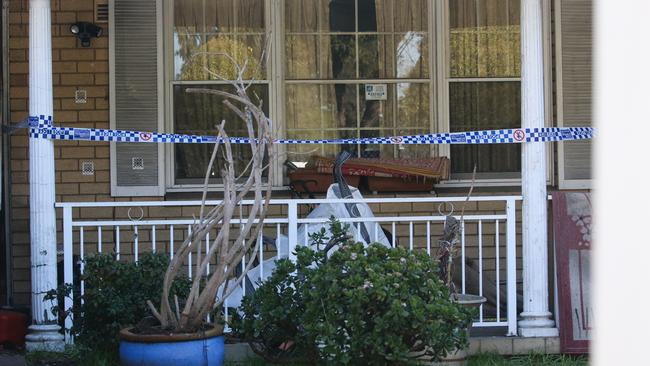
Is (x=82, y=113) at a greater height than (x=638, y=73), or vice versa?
(x=82, y=113)

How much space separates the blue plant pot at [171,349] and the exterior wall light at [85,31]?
3618mm

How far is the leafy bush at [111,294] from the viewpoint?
568 centimetres

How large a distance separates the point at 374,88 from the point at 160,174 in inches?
81.4

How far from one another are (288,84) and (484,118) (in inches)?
71.1

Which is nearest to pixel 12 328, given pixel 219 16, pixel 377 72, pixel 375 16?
pixel 219 16

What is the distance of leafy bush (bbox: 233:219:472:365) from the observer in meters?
5.03

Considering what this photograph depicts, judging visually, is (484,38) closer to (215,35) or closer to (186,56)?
(215,35)

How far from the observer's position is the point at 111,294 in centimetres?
569

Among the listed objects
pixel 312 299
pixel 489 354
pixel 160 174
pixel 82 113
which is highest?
pixel 82 113

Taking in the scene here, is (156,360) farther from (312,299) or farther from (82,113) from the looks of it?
(82,113)

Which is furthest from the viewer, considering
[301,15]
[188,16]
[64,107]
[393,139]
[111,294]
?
[301,15]

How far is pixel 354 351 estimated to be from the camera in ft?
16.7

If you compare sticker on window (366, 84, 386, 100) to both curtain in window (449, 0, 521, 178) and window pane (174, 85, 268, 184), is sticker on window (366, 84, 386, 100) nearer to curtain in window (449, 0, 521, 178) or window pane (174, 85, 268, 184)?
curtain in window (449, 0, 521, 178)

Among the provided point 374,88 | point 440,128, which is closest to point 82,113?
point 374,88
